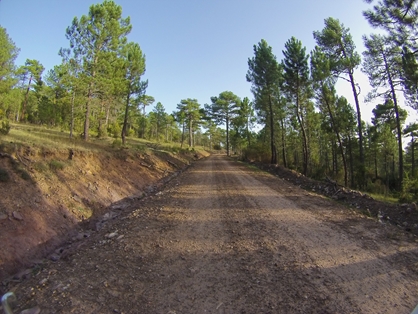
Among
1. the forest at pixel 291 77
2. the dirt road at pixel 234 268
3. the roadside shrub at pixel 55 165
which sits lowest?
the dirt road at pixel 234 268

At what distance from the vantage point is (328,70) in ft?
62.4

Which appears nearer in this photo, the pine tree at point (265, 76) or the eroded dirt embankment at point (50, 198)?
the eroded dirt embankment at point (50, 198)

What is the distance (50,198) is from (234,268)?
5860 mm

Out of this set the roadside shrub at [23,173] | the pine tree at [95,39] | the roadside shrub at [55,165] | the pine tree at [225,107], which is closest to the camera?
the roadside shrub at [23,173]

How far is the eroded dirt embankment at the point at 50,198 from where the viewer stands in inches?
201

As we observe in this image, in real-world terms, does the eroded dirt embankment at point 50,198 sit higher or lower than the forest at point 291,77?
lower

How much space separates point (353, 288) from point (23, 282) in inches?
194

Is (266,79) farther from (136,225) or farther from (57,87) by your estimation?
(136,225)

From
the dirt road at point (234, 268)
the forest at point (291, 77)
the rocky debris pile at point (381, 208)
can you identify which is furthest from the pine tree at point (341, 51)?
the dirt road at point (234, 268)

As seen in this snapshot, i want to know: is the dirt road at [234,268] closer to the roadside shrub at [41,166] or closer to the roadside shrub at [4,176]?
the roadside shrub at [4,176]

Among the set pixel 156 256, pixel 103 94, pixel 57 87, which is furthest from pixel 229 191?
pixel 57 87

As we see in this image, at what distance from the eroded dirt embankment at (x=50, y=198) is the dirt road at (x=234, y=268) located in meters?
0.88

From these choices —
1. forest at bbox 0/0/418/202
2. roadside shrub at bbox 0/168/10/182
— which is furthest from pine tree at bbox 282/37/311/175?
roadside shrub at bbox 0/168/10/182

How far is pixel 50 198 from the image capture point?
22.9 ft
